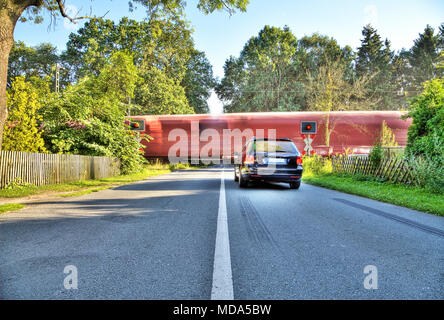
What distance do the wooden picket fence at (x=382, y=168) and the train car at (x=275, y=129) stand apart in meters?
6.89

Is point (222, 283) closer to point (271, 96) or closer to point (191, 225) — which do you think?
point (191, 225)

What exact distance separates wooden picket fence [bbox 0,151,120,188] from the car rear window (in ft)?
25.5

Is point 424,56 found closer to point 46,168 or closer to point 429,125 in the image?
point 429,125

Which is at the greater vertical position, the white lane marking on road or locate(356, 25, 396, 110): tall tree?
locate(356, 25, 396, 110): tall tree

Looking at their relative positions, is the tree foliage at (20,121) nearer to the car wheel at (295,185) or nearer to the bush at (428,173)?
the car wheel at (295,185)

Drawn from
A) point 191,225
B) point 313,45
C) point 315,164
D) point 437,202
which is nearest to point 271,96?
point 313,45

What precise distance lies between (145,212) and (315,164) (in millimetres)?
14364

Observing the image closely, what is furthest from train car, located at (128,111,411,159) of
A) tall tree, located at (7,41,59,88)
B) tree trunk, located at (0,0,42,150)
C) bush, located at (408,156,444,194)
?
tall tree, located at (7,41,59,88)

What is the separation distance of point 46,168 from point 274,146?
8.42 meters

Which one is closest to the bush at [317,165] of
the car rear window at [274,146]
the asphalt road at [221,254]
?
the car rear window at [274,146]

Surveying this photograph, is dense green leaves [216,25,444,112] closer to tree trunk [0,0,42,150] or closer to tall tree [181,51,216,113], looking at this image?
tall tree [181,51,216,113]

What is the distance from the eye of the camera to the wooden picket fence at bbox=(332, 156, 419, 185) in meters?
10.2

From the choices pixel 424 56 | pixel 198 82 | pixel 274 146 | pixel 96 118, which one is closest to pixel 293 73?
pixel 198 82

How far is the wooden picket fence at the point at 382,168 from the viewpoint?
33.6ft
